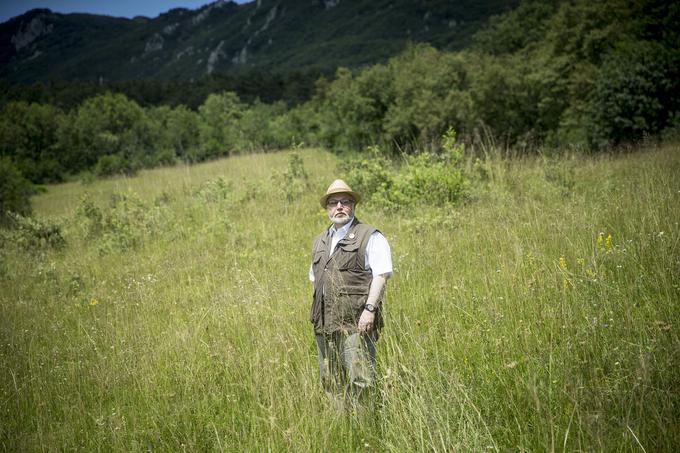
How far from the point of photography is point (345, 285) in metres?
2.78

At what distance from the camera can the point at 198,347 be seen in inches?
150

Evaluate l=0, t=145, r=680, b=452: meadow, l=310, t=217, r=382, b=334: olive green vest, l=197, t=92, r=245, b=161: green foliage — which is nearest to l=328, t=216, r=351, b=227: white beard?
l=310, t=217, r=382, b=334: olive green vest

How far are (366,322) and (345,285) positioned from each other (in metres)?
0.30

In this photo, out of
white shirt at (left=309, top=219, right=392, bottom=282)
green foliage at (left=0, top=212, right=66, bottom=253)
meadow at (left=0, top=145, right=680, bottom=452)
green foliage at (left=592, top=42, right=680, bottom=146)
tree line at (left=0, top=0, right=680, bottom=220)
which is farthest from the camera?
tree line at (left=0, top=0, right=680, bottom=220)

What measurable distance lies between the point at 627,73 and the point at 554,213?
9813 millimetres

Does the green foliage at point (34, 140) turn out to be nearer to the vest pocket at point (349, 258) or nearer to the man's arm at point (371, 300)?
the vest pocket at point (349, 258)

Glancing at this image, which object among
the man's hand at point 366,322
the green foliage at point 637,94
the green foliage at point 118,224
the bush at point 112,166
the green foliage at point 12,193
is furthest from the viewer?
the bush at point 112,166

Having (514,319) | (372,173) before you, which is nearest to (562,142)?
(372,173)

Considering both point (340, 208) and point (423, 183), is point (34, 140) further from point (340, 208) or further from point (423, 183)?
point (340, 208)

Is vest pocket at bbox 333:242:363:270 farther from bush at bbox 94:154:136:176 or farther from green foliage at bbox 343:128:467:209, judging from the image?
bush at bbox 94:154:136:176

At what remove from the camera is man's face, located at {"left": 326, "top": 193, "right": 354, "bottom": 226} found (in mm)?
2975

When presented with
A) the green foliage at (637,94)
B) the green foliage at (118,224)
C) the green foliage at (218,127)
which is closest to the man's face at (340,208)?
the green foliage at (118,224)

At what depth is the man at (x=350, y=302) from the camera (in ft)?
8.78

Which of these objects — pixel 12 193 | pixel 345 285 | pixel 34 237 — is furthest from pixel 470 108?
pixel 12 193
